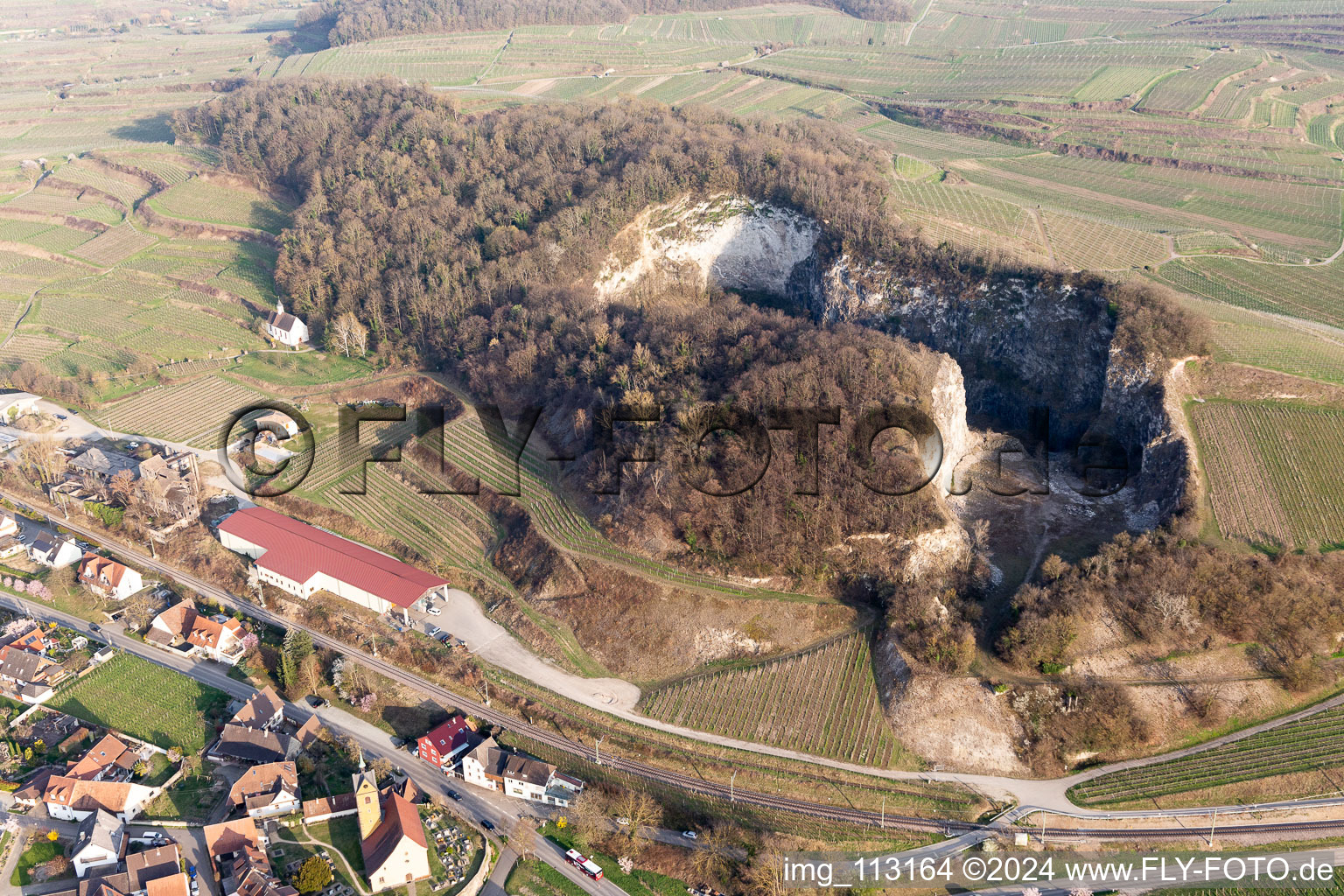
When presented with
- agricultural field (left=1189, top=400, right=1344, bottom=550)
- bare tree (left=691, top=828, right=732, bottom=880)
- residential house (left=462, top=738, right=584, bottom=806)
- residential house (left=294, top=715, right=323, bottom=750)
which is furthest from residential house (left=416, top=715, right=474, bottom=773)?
agricultural field (left=1189, top=400, right=1344, bottom=550)

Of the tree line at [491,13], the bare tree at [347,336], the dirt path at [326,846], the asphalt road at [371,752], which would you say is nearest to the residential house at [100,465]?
the asphalt road at [371,752]

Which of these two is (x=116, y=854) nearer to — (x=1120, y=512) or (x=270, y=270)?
(x=1120, y=512)

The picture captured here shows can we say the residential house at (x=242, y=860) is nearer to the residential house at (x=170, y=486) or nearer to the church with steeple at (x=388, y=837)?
the church with steeple at (x=388, y=837)

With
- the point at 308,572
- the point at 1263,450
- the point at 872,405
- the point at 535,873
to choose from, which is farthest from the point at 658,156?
the point at 535,873

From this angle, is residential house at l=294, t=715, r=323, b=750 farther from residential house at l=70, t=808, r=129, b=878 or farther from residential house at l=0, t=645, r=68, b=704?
residential house at l=0, t=645, r=68, b=704

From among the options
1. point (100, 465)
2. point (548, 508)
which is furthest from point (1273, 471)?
point (100, 465)

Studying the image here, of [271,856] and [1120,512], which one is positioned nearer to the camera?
[271,856]
